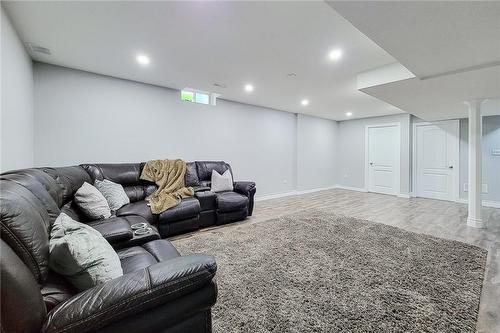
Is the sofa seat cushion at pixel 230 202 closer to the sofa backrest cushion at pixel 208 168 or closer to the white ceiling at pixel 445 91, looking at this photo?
the sofa backrest cushion at pixel 208 168

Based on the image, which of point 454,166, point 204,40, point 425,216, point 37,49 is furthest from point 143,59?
point 454,166

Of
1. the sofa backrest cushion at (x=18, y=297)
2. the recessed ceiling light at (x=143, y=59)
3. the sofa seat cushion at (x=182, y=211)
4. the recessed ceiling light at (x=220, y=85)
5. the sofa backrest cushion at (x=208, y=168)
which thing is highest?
the recessed ceiling light at (x=220, y=85)

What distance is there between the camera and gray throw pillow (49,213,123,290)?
1018 mm

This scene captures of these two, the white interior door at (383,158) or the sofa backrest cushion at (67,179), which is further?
the white interior door at (383,158)

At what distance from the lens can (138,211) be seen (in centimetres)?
286

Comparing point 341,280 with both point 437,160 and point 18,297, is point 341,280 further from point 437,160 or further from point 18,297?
point 437,160

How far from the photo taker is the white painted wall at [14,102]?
1960 millimetres

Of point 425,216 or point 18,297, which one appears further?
point 425,216

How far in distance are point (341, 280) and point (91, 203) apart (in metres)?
2.67

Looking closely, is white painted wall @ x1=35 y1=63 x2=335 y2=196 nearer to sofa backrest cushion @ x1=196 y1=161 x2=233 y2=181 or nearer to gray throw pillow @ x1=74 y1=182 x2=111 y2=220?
sofa backrest cushion @ x1=196 y1=161 x2=233 y2=181

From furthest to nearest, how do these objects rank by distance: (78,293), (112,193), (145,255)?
(112,193)
(145,255)
(78,293)

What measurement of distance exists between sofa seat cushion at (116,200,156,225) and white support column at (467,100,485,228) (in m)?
5.03

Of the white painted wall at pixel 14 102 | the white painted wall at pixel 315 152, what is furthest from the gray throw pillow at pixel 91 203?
the white painted wall at pixel 315 152

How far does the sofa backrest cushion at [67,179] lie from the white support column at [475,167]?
566 centimetres
